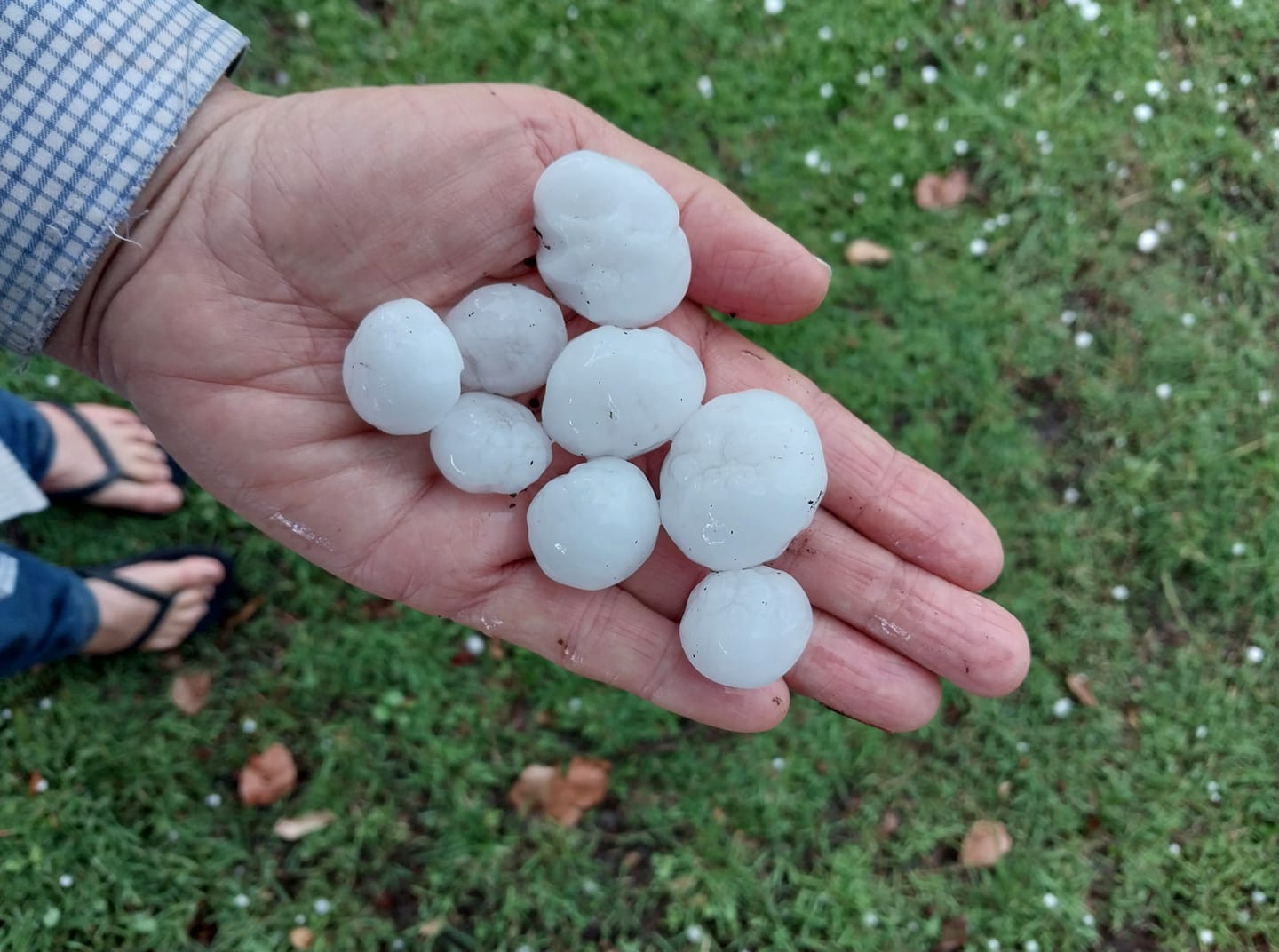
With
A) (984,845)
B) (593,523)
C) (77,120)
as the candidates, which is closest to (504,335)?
(593,523)

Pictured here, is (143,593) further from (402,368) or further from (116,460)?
(402,368)

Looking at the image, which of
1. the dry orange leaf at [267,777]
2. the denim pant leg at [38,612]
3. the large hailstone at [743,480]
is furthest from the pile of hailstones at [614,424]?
the dry orange leaf at [267,777]

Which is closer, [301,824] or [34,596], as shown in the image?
[34,596]

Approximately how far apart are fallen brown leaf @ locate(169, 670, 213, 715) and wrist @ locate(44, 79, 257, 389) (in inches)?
33.7

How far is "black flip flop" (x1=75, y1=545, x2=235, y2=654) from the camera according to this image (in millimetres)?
2191

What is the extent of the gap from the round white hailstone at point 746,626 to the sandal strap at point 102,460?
145 centimetres

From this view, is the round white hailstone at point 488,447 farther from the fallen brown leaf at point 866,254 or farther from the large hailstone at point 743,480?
the fallen brown leaf at point 866,254

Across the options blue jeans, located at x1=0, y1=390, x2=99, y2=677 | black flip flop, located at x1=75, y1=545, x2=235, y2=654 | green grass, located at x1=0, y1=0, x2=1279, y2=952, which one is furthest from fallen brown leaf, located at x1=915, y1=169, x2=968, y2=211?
blue jeans, located at x1=0, y1=390, x2=99, y2=677

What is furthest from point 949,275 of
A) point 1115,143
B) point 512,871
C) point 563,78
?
point 512,871

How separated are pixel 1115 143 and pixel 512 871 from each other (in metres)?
2.28

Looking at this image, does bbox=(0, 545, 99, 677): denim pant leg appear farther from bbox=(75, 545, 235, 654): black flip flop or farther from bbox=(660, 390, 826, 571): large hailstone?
bbox=(660, 390, 826, 571): large hailstone

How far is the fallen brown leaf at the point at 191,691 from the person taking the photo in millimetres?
2258

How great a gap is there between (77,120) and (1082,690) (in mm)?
2306

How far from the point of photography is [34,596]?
193 centimetres
